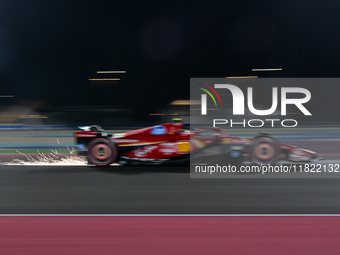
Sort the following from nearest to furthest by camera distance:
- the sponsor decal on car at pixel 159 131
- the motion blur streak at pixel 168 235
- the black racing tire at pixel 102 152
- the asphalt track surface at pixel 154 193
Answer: the motion blur streak at pixel 168 235, the asphalt track surface at pixel 154 193, the sponsor decal on car at pixel 159 131, the black racing tire at pixel 102 152

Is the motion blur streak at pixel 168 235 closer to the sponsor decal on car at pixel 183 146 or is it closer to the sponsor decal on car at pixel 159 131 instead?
the sponsor decal on car at pixel 183 146

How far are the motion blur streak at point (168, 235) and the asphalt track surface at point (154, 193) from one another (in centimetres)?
37

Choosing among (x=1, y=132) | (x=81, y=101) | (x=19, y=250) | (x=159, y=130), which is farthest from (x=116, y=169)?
(x=81, y=101)

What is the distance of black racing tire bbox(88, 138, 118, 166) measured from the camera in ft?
23.0

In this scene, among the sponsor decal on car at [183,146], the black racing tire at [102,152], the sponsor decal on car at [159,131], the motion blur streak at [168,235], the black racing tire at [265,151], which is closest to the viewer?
the motion blur streak at [168,235]

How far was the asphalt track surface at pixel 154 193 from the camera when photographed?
4195mm

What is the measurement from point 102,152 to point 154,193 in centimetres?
243

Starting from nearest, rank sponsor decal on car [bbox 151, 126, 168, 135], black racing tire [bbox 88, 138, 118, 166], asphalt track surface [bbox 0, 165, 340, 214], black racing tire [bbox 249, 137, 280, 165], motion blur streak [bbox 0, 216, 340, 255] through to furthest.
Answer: motion blur streak [bbox 0, 216, 340, 255] < asphalt track surface [bbox 0, 165, 340, 214] < black racing tire [bbox 249, 137, 280, 165] < sponsor decal on car [bbox 151, 126, 168, 135] < black racing tire [bbox 88, 138, 118, 166]

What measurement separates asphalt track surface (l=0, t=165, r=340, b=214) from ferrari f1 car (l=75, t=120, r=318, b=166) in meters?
0.41

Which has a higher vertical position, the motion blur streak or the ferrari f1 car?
the ferrari f1 car

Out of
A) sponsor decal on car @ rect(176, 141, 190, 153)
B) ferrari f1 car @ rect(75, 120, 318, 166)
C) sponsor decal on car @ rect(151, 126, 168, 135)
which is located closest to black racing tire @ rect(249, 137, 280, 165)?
ferrari f1 car @ rect(75, 120, 318, 166)

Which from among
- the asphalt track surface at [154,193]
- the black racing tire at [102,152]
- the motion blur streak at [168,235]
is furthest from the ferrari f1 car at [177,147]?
the motion blur streak at [168,235]

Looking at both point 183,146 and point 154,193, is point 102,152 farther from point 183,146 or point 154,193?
point 154,193

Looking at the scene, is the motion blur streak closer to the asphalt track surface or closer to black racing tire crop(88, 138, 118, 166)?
the asphalt track surface
